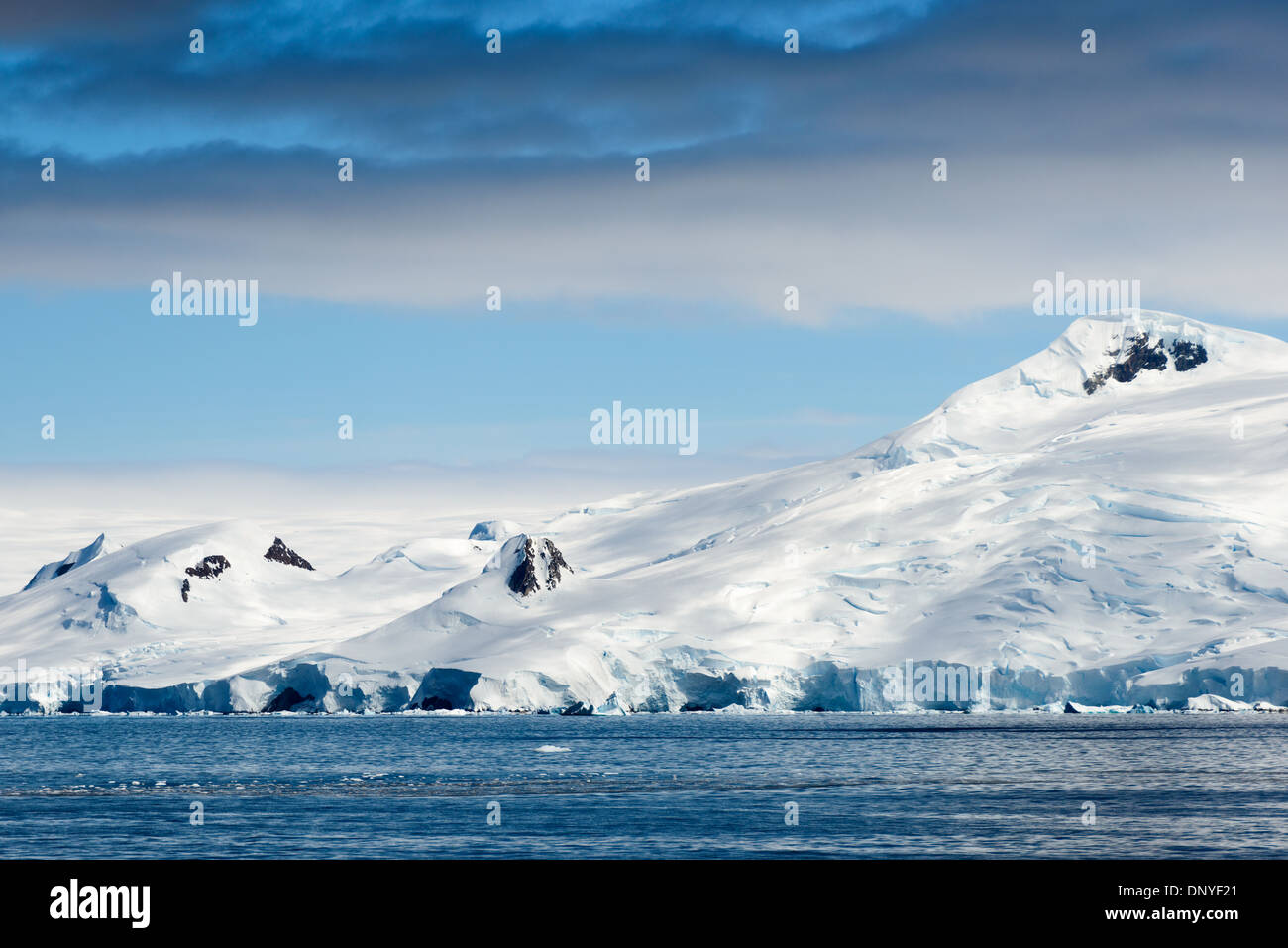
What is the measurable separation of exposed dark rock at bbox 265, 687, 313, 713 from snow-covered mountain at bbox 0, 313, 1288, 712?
524 mm

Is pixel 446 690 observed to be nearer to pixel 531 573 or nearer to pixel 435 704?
pixel 435 704

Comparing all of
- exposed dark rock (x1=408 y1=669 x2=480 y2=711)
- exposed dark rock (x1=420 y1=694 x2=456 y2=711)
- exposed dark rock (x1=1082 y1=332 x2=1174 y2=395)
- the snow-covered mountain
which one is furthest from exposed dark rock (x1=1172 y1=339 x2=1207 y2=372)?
exposed dark rock (x1=408 y1=669 x2=480 y2=711)

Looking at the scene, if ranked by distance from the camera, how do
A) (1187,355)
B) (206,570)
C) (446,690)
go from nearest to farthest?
(446,690) → (206,570) → (1187,355)

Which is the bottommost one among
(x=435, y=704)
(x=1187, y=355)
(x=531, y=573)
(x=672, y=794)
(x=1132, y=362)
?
(x=435, y=704)

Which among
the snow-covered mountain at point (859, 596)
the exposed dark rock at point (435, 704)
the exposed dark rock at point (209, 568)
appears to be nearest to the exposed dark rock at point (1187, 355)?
the snow-covered mountain at point (859, 596)

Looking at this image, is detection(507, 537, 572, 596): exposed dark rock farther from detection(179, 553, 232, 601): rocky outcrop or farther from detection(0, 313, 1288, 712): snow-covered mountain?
detection(179, 553, 232, 601): rocky outcrop

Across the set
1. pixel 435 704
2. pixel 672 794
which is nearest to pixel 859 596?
pixel 435 704

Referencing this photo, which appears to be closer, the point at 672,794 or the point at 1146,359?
the point at 672,794

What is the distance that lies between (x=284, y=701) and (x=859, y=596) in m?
50.7

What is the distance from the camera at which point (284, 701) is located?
454ft

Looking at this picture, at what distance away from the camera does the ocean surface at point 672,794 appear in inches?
1451

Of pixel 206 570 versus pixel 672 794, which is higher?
pixel 206 570
